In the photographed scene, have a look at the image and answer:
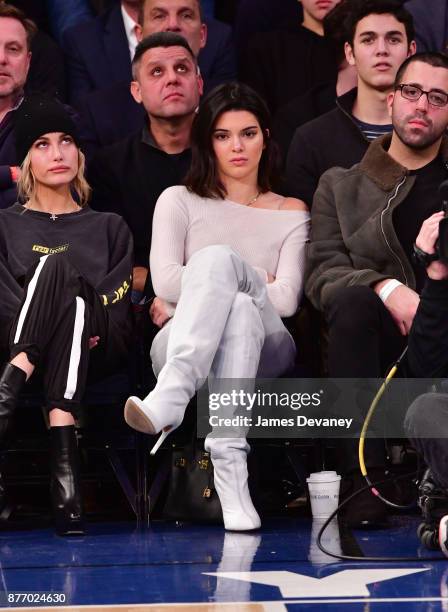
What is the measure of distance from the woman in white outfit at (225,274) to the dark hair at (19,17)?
958mm

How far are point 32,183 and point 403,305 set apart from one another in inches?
52.0

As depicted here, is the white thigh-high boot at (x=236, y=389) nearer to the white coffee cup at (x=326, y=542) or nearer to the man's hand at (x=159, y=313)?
the white coffee cup at (x=326, y=542)

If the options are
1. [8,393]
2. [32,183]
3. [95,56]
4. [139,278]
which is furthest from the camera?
[95,56]

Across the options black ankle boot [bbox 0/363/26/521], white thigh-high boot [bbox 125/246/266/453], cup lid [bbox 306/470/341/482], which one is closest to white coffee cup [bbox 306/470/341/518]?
cup lid [bbox 306/470/341/482]

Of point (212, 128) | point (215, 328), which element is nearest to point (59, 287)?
point (215, 328)

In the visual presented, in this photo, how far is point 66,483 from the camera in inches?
145

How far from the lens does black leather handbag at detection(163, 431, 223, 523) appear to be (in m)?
3.80

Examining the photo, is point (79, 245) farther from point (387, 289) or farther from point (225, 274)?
point (387, 289)

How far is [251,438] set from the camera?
3.91 m

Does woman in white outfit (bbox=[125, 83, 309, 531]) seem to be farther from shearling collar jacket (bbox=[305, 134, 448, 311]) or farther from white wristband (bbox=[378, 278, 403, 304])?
white wristband (bbox=[378, 278, 403, 304])

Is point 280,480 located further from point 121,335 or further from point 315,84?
point 315,84

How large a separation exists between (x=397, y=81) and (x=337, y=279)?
0.68 metres

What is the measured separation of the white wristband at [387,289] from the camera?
385 cm

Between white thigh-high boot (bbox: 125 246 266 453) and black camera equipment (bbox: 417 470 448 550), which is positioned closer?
black camera equipment (bbox: 417 470 448 550)
